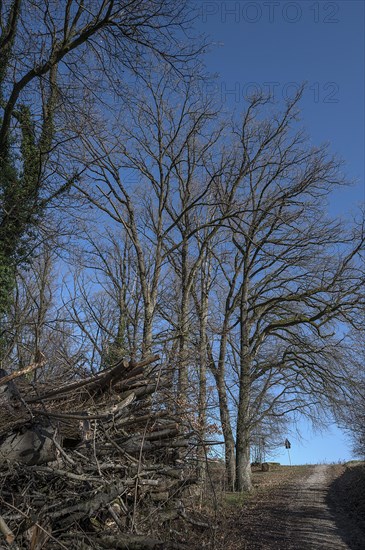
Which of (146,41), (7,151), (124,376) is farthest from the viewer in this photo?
(7,151)

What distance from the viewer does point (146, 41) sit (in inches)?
440

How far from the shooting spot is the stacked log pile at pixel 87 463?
5.56 m

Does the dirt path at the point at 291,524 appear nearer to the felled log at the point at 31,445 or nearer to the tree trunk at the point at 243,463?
the tree trunk at the point at 243,463

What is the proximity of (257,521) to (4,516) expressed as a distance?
1030cm

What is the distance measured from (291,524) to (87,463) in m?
8.86

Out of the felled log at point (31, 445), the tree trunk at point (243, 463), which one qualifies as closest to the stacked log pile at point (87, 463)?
the felled log at point (31, 445)

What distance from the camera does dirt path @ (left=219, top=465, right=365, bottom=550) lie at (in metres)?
10.5

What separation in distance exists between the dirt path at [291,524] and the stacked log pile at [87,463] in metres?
2.95

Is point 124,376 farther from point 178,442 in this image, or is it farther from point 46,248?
point 46,248

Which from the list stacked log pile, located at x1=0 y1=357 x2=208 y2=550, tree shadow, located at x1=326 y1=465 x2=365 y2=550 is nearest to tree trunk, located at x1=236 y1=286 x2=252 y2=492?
tree shadow, located at x1=326 y1=465 x2=365 y2=550

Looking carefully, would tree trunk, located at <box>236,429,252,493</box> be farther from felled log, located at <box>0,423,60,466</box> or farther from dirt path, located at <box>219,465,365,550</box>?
felled log, located at <box>0,423,60,466</box>

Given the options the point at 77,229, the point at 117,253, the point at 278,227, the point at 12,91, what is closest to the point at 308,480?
the point at 278,227

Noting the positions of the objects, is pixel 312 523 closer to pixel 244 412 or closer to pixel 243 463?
pixel 243 463

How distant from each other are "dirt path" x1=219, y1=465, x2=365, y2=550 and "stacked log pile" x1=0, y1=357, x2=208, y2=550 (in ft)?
9.69
